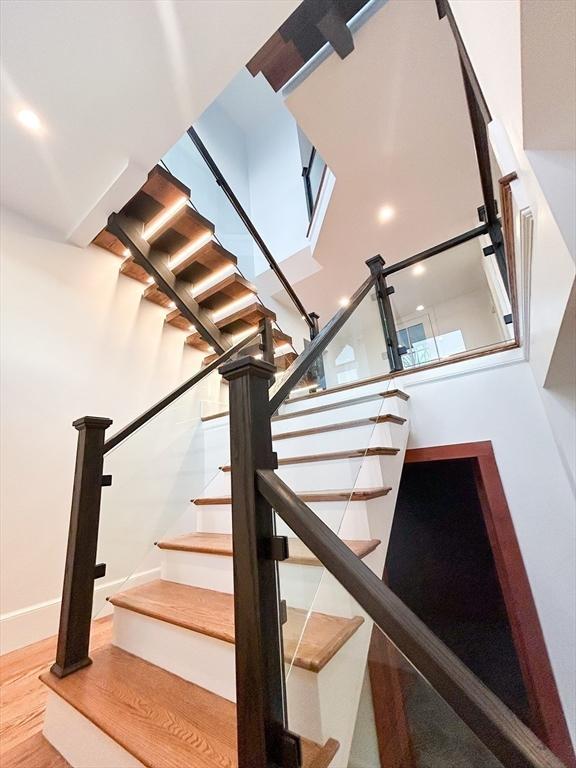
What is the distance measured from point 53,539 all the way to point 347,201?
3.96 meters

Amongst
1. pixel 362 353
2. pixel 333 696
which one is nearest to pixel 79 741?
pixel 333 696

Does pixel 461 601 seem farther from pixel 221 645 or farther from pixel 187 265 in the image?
pixel 187 265

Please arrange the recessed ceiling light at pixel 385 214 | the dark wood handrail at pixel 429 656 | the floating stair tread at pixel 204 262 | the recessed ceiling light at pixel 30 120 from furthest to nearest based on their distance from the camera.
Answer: the recessed ceiling light at pixel 385 214 → the floating stair tread at pixel 204 262 → the recessed ceiling light at pixel 30 120 → the dark wood handrail at pixel 429 656

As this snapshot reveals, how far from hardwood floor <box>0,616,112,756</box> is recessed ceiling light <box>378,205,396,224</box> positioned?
4.26 meters

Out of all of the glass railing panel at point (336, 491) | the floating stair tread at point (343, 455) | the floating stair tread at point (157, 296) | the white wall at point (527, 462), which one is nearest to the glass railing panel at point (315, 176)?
the floating stair tread at point (157, 296)

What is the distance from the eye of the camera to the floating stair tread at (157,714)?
2.84 feet

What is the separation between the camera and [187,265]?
2.93m

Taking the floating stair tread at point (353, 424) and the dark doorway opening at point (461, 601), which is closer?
the dark doorway opening at point (461, 601)

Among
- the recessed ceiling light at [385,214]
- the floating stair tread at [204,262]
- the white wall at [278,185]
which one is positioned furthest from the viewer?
the white wall at [278,185]

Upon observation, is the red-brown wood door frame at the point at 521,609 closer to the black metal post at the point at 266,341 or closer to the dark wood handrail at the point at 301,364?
the dark wood handrail at the point at 301,364

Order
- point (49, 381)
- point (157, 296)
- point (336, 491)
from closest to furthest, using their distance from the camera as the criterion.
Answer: point (336, 491), point (49, 381), point (157, 296)

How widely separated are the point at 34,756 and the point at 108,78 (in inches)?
117

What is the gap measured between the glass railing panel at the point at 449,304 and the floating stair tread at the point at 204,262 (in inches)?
57.0

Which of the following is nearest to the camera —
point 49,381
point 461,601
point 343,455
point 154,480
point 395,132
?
point 343,455
